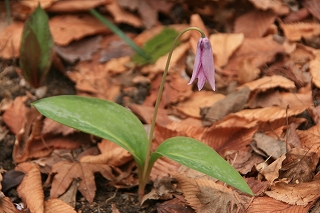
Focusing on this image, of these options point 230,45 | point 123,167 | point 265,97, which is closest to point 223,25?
point 230,45

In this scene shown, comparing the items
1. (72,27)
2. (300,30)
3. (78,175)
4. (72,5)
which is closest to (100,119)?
(78,175)

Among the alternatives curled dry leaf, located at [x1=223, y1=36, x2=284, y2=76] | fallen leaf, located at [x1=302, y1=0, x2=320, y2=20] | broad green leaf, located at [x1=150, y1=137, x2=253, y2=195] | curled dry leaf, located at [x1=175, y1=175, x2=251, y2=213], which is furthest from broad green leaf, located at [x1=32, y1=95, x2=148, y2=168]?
fallen leaf, located at [x1=302, y1=0, x2=320, y2=20]

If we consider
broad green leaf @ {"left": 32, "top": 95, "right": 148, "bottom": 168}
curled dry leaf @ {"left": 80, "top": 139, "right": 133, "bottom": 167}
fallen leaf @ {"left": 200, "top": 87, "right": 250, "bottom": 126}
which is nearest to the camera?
broad green leaf @ {"left": 32, "top": 95, "right": 148, "bottom": 168}

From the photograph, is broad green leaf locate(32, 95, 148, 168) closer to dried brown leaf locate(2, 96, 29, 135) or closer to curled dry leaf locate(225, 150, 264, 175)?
curled dry leaf locate(225, 150, 264, 175)

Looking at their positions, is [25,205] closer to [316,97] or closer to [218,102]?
[218,102]

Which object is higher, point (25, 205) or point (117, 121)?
point (117, 121)

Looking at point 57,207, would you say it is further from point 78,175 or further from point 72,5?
point 72,5
